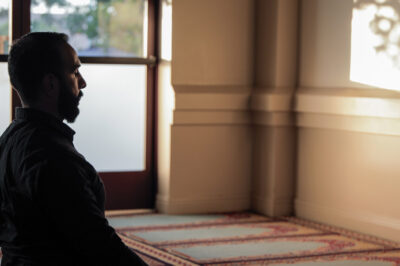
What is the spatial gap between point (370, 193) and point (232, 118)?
1462 millimetres

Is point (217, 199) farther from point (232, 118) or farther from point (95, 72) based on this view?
A: point (95, 72)

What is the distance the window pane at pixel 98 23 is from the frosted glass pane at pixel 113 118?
17cm

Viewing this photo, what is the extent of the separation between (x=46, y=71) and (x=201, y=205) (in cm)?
469

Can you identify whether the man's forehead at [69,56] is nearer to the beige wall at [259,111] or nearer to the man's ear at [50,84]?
the man's ear at [50,84]

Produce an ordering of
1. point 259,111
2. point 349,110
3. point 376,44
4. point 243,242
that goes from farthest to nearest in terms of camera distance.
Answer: point 259,111
point 349,110
point 376,44
point 243,242

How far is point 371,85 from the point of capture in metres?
5.70

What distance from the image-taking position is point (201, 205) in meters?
6.55

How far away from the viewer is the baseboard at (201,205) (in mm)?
6477

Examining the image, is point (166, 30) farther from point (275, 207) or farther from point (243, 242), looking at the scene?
point (243, 242)

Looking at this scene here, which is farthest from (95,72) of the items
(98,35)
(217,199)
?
(217,199)

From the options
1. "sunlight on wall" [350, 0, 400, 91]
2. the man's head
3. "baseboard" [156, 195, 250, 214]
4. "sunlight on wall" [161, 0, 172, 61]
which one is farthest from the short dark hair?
"baseboard" [156, 195, 250, 214]

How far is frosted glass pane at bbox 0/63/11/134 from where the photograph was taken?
19.7 ft

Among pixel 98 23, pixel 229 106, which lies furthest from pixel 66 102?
pixel 229 106

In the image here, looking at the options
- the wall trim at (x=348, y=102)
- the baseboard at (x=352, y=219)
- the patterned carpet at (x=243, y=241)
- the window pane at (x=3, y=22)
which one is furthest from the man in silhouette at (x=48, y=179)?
the window pane at (x=3, y=22)
